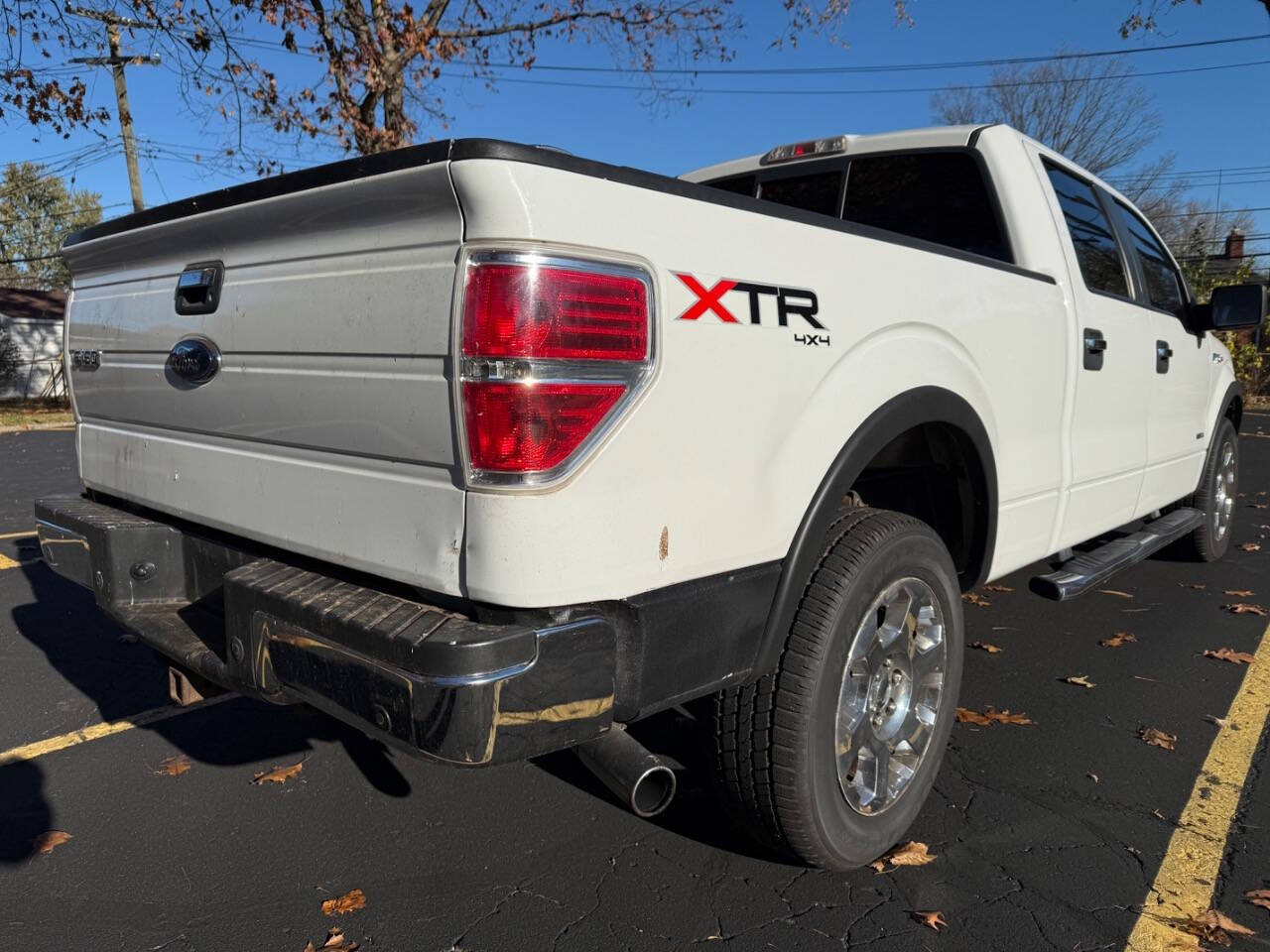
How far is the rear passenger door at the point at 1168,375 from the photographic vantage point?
439cm

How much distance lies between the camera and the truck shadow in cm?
302

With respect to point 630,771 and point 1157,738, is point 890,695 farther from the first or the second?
point 1157,738

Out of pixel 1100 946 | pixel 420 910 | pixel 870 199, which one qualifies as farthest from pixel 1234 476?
pixel 420 910

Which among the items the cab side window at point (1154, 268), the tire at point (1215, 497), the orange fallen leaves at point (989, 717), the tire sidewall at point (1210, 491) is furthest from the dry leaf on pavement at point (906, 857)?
the tire sidewall at point (1210, 491)

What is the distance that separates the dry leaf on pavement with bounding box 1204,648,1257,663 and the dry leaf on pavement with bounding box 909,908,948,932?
2754 millimetres

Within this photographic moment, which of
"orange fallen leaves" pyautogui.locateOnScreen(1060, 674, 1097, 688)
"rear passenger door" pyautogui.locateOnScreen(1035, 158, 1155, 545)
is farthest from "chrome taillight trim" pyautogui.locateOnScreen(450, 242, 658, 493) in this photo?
"orange fallen leaves" pyautogui.locateOnScreen(1060, 674, 1097, 688)

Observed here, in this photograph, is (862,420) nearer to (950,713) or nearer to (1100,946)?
(950,713)

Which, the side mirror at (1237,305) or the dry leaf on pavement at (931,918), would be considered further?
the side mirror at (1237,305)

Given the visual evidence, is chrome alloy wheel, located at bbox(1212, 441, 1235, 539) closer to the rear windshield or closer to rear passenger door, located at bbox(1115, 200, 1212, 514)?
rear passenger door, located at bbox(1115, 200, 1212, 514)

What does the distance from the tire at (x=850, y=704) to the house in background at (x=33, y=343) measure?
27652 mm

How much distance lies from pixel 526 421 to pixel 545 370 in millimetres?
100

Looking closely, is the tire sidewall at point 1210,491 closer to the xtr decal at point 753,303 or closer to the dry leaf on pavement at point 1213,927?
the dry leaf on pavement at point 1213,927

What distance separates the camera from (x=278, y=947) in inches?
90.4

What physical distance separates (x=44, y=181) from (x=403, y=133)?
2329 inches
